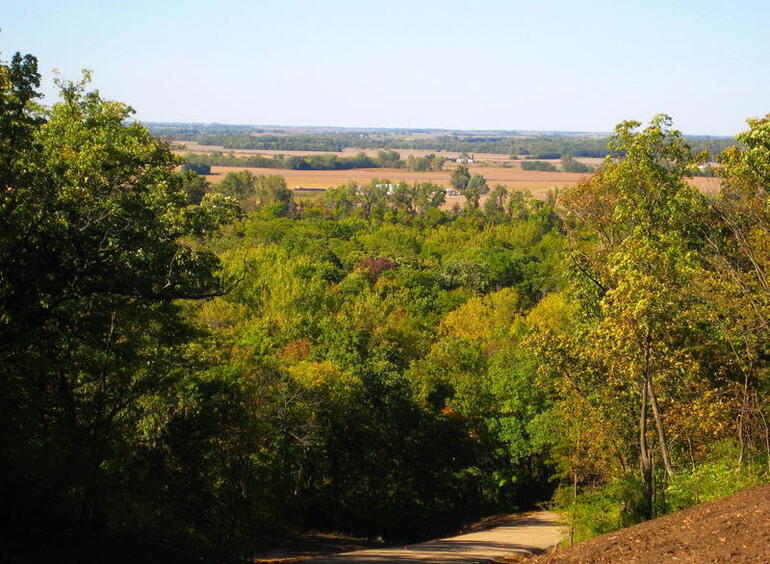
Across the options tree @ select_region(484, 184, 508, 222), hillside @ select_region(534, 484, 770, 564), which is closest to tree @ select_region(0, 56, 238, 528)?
hillside @ select_region(534, 484, 770, 564)

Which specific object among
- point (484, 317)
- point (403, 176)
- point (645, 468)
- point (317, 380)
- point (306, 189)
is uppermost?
point (403, 176)

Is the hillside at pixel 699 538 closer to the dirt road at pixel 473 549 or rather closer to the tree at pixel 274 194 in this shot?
the dirt road at pixel 473 549

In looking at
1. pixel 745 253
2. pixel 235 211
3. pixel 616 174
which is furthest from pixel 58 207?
pixel 745 253

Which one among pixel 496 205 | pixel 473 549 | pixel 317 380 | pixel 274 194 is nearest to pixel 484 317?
pixel 317 380

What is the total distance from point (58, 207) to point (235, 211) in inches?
204

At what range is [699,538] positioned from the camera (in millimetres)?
11820

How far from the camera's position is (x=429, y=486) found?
28.7 metres

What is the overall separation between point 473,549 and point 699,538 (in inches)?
374

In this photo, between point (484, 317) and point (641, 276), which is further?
point (484, 317)

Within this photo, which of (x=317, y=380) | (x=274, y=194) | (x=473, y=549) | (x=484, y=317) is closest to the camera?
(x=473, y=549)

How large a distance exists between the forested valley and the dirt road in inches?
73.4

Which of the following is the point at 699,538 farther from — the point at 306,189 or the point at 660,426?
the point at 306,189

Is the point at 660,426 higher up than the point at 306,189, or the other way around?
the point at 660,426

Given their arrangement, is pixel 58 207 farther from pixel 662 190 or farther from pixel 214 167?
pixel 214 167
